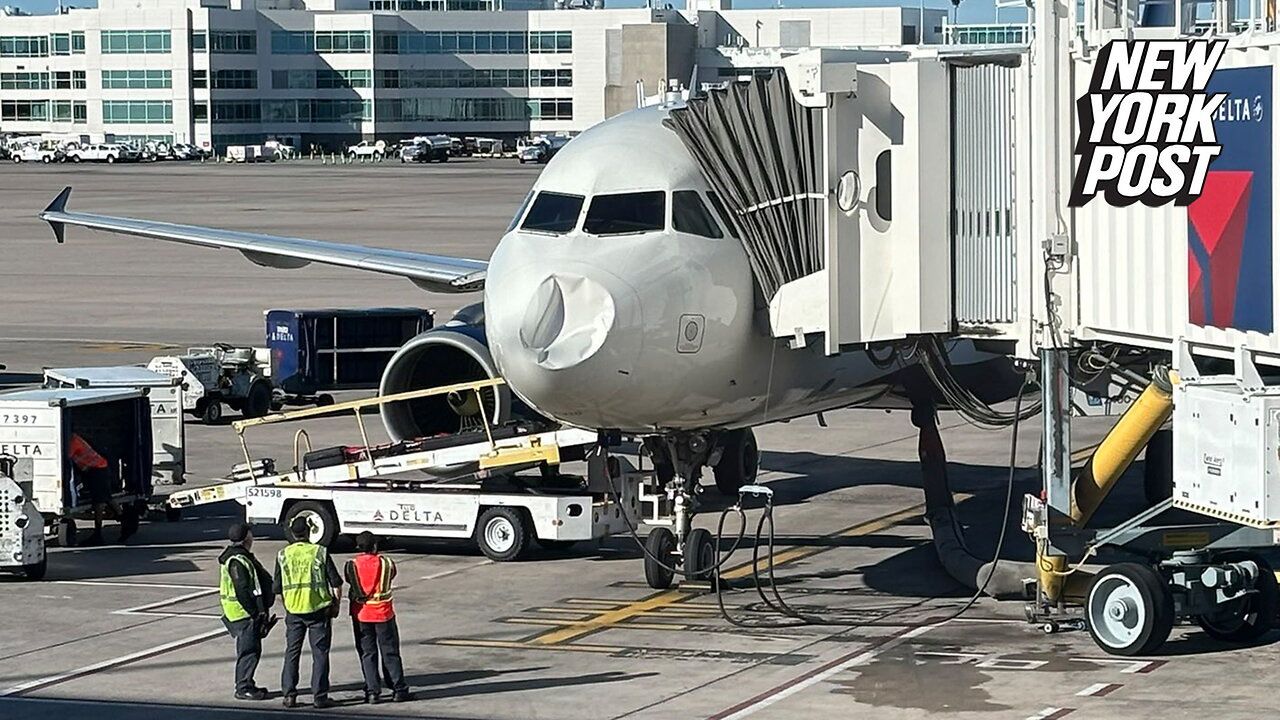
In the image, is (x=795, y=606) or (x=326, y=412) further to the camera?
(x=326, y=412)

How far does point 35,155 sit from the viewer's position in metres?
179

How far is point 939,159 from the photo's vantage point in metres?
21.7

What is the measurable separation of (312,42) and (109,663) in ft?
582

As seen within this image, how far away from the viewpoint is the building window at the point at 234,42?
18825 cm

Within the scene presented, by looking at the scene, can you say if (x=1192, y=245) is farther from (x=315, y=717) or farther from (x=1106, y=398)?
(x=315, y=717)

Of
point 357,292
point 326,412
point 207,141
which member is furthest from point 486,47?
point 326,412

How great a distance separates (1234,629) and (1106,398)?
5.05 m

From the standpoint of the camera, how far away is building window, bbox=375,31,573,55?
640ft

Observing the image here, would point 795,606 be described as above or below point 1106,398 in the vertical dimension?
below

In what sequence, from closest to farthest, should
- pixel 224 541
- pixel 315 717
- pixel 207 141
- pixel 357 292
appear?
pixel 315 717, pixel 224 541, pixel 357 292, pixel 207 141

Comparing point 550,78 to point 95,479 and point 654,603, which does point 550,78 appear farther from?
point 654,603

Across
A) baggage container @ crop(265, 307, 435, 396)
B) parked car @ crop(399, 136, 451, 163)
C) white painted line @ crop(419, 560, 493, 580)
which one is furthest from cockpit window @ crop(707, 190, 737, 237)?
parked car @ crop(399, 136, 451, 163)

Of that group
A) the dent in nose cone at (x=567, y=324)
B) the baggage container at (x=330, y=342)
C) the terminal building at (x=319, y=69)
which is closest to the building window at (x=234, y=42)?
the terminal building at (x=319, y=69)

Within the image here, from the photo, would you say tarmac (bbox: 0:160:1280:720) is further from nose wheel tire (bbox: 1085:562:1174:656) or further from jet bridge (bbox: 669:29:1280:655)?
jet bridge (bbox: 669:29:1280:655)
